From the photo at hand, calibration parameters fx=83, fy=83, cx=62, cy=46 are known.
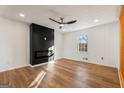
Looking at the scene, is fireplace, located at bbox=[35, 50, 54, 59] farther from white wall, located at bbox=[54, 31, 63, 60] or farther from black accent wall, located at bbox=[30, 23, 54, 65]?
white wall, located at bbox=[54, 31, 63, 60]

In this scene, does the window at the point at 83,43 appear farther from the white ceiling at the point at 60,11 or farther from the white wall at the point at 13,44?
the white wall at the point at 13,44

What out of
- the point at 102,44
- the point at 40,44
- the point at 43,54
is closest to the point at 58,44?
the point at 43,54

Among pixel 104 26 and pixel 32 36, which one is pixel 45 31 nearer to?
pixel 32 36

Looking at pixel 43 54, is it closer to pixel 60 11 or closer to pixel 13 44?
pixel 13 44

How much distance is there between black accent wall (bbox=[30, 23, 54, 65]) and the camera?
→ 14.6 ft

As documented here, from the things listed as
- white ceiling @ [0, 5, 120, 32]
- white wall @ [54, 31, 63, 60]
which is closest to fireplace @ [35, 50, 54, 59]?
white wall @ [54, 31, 63, 60]

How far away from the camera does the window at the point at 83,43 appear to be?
5.88 meters

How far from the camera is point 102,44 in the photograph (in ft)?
16.0

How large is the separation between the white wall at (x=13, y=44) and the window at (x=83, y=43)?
3.67 meters

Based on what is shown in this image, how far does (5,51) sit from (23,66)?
A: 46.3 inches

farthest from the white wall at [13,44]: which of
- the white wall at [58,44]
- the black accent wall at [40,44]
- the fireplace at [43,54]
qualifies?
the white wall at [58,44]

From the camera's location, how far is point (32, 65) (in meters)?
4.43

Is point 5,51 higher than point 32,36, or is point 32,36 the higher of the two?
point 32,36
